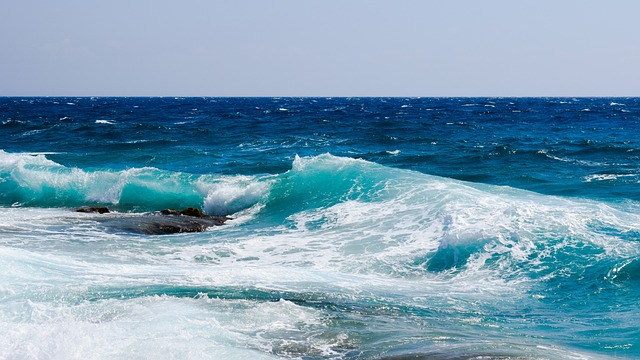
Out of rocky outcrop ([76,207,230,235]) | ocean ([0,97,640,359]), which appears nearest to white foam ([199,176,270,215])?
ocean ([0,97,640,359])

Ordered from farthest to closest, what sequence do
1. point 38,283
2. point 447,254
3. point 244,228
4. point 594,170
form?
point 594,170, point 244,228, point 447,254, point 38,283

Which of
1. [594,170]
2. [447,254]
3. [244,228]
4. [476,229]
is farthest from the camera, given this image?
[594,170]

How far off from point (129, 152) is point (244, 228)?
17.7 meters

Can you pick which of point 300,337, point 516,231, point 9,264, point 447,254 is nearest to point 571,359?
point 300,337

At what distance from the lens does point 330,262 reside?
12.6 meters

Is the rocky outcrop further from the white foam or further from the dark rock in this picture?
the white foam

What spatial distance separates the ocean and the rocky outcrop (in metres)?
0.24

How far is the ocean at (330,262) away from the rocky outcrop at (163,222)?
0.80ft

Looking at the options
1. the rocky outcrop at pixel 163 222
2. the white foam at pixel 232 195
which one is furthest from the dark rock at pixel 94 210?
the white foam at pixel 232 195

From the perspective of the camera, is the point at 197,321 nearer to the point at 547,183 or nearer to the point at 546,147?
the point at 547,183

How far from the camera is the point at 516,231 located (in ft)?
44.7

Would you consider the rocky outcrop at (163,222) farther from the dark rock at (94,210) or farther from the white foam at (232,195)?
the white foam at (232,195)

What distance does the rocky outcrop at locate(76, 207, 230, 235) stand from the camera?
15148 millimetres

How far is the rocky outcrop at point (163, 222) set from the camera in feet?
49.7
